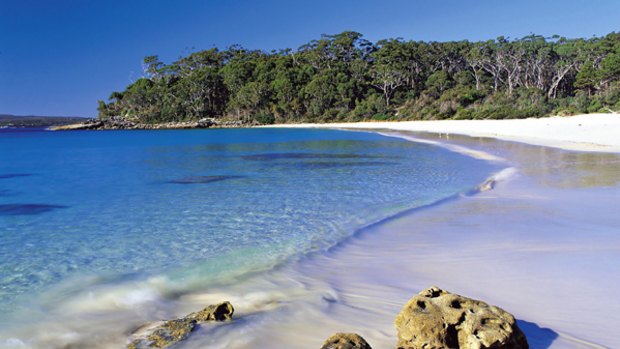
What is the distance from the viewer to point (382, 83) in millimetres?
72312

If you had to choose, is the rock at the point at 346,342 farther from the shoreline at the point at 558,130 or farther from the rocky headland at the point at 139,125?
the rocky headland at the point at 139,125

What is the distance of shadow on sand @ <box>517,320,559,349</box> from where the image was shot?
3205 mm

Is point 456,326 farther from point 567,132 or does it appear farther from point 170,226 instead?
point 567,132

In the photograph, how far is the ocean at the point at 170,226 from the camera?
187 inches

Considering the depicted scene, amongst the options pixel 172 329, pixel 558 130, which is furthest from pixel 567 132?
pixel 172 329

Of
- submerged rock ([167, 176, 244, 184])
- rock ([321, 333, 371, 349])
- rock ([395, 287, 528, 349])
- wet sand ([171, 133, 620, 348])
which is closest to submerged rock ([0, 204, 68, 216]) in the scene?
submerged rock ([167, 176, 244, 184])

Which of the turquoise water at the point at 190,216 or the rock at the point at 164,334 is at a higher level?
the rock at the point at 164,334

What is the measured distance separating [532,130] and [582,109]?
1647cm

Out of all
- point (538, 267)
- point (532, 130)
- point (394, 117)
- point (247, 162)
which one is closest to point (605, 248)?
→ point (538, 267)

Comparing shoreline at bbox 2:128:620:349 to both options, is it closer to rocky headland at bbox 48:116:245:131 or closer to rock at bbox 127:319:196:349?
rock at bbox 127:319:196:349

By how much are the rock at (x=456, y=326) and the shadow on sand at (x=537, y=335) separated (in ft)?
0.69

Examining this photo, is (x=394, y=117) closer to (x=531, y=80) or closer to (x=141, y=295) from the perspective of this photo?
(x=531, y=80)

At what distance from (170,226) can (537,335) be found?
236 inches

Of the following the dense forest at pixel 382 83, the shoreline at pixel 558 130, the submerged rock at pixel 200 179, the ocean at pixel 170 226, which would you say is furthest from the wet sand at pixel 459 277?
the dense forest at pixel 382 83
